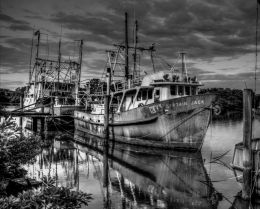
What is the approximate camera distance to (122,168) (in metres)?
16.2

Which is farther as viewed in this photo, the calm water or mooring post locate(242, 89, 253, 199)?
the calm water

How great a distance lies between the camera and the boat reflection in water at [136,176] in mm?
10445

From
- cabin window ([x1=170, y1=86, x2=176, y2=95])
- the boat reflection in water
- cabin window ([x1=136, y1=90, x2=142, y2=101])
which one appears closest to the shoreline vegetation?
the boat reflection in water

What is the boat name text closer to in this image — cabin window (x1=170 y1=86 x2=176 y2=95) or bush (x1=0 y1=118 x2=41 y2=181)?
cabin window (x1=170 y1=86 x2=176 y2=95)

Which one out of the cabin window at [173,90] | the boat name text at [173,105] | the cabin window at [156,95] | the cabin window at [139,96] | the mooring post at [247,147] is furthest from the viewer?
the cabin window at [139,96]

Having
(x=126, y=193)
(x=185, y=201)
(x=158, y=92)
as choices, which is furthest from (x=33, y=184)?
(x=158, y=92)

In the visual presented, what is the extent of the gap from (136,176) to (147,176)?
0.57m

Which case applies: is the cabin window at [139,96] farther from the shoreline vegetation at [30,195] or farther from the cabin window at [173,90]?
the shoreline vegetation at [30,195]

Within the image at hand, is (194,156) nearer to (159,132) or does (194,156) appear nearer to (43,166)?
(159,132)

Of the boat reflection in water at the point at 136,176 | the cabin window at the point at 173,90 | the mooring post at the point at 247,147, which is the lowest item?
the boat reflection in water at the point at 136,176

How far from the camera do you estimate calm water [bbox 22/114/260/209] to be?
34.0 feet

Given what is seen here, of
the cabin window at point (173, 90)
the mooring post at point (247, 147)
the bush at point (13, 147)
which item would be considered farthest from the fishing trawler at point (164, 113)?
the bush at point (13, 147)

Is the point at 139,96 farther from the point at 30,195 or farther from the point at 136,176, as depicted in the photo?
the point at 30,195

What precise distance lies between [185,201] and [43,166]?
31.2 ft
